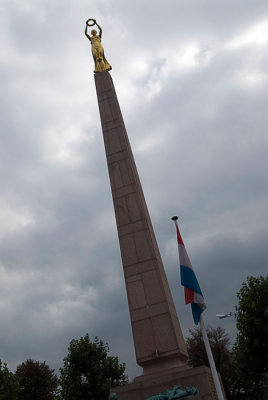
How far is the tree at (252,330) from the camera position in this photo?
67.8 ft

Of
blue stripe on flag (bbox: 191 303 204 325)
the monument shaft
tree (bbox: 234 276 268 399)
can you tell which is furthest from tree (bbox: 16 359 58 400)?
blue stripe on flag (bbox: 191 303 204 325)

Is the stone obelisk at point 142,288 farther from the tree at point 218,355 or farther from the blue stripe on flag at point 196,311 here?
the tree at point 218,355

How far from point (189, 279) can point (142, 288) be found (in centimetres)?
380

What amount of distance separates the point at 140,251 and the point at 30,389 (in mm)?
30543

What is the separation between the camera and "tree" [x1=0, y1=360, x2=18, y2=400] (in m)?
25.6

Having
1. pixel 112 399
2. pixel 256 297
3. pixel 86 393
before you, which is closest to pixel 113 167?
pixel 112 399

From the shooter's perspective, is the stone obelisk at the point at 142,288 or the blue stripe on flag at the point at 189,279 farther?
the stone obelisk at the point at 142,288

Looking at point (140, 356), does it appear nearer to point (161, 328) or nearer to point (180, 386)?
point (161, 328)

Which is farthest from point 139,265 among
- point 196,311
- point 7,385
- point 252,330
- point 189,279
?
point 7,385

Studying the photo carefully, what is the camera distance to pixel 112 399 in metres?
11.1

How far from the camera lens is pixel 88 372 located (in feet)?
82.0

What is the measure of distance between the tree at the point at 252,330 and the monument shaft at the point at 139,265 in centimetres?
946

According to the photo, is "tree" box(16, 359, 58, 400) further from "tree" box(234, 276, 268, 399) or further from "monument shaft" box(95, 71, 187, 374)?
"monument shaft" box(95, 71, 187, 374)

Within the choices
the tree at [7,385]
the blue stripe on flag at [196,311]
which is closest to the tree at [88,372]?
the tree at [7,385]
